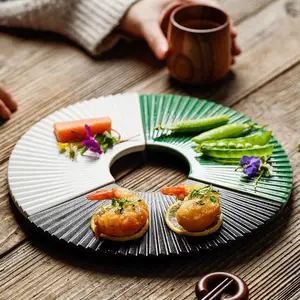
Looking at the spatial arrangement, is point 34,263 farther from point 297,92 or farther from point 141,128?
point 297,92

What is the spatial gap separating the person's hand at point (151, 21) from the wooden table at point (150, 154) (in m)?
0.08

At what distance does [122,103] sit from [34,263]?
1.92ft

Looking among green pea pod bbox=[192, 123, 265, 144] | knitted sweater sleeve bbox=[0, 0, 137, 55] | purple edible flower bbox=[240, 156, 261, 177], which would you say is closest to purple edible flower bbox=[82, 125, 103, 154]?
green pea pod bbox=[192, 123, 265, 144]

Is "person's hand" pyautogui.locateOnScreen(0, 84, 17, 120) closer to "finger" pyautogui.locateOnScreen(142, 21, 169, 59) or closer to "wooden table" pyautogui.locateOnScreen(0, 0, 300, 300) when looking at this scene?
"wooden table" pyautogui.locateOnScreen(0, 0, 300, 300)

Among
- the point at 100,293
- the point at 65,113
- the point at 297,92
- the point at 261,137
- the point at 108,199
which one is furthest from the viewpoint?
the point at 297,92

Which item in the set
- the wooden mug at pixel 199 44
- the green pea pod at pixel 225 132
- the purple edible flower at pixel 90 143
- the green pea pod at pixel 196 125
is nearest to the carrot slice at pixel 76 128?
the purple edible flower at pixel 90 143

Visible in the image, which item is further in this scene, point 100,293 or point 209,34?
point 209,34

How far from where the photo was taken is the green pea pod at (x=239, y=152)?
4.91 ft

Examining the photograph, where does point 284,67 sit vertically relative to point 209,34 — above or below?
below

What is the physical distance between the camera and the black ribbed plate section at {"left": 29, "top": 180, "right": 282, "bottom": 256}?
4.09 feet

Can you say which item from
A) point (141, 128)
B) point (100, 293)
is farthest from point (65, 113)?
point (100, 293)

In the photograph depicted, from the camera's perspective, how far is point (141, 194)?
1393 millimetres

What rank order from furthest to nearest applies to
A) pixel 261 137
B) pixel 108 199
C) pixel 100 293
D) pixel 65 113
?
1. pixel 65 113
2. pixel 261 137
3. pixel 108 199
4. pixel 100 293

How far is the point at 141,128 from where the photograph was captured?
1.62 meters
